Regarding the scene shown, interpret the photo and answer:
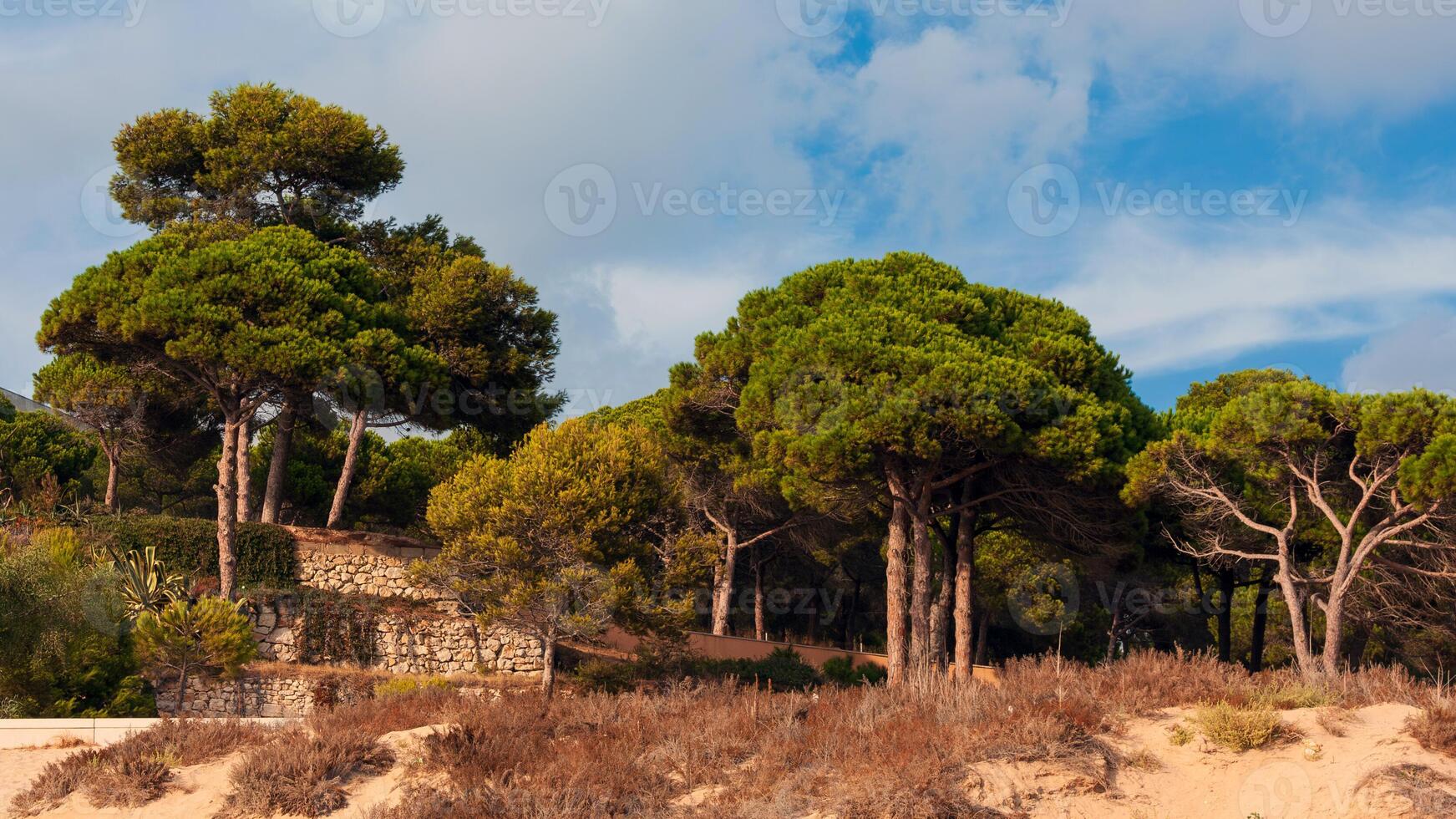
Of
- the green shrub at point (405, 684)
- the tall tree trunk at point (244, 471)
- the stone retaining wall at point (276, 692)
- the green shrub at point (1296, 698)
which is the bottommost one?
the stone retaining wall at point (276, 692)

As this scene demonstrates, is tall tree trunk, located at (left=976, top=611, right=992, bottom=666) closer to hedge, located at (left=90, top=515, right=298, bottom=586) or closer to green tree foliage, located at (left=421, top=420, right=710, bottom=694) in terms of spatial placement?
green tree foliage, located at (left=421, top=420, right=710, bottom=694)

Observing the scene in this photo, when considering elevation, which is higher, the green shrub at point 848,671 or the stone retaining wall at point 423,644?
the stone retaining wall at point 423,644

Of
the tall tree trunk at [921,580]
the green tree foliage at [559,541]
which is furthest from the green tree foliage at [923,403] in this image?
the green tree foliage at [559,541]

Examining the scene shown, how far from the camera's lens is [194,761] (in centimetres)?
1363

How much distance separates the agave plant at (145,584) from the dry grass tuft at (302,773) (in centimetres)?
1002

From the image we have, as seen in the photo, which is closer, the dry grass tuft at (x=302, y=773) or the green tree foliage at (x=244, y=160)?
the dry grass tuft at (x=302, y=773)

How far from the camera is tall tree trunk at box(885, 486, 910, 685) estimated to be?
965 inches

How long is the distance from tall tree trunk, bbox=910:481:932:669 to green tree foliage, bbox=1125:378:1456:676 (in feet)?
14.3

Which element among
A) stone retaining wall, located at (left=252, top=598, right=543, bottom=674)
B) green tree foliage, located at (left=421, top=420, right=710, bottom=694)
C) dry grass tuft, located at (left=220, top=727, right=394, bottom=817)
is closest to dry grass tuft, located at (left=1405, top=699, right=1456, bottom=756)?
dry grass tuft, located at (left=220, top=727, right=394, bottom=817)

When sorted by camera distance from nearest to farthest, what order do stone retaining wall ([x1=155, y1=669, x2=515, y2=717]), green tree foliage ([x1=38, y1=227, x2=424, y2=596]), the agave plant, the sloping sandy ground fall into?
the sloping sandy ground → the agave plant → stone retaining wall ([x1=155, y1=669, x2=515, y2=717]) → green tree foliage ([x1=38, y1=227, x2=424, y2=596])

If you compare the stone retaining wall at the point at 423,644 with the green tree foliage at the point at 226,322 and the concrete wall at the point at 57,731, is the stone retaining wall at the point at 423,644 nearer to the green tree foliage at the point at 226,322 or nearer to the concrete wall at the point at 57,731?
the green tree foliage at the point at 226,322

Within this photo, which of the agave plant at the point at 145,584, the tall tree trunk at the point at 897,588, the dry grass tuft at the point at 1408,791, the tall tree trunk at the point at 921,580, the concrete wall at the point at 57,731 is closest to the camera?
the dry grass tuft at the point at 1408,791

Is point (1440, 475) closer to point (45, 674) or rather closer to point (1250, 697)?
point (1250, 697)

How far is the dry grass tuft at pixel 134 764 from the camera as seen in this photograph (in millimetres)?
12719
